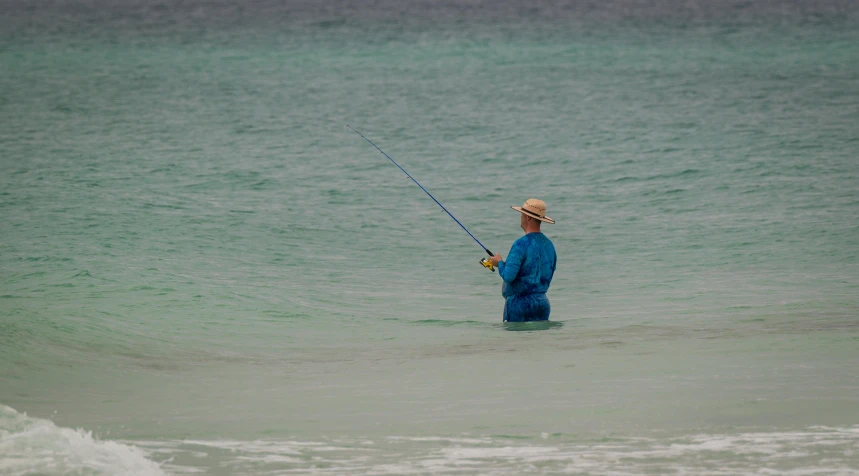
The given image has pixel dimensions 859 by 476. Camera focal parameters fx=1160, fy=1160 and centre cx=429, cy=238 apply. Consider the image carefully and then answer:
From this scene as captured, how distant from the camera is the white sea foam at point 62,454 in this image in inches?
158

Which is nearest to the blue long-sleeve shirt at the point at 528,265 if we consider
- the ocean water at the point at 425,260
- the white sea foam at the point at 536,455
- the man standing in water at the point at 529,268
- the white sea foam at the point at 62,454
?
the man standing in water at the point at 529,268

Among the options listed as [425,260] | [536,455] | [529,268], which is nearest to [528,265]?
[529,268]

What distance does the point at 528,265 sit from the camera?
263 inches

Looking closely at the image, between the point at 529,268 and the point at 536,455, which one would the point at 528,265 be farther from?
the point at 536,455

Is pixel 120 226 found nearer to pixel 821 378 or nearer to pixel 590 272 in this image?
pixel 590 272

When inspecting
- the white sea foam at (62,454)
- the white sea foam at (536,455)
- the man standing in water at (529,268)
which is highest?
the man standing in water at (529,268)

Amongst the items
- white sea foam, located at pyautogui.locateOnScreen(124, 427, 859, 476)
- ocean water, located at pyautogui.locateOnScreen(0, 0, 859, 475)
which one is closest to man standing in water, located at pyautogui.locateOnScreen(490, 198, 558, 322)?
ocean water, located at pyautogui.locateOnScreen(0, 0, 859, 475)

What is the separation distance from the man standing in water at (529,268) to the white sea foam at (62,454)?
2.83m

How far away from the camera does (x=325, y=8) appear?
44.2 meters

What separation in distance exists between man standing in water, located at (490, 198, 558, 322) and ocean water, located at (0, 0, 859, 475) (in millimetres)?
142

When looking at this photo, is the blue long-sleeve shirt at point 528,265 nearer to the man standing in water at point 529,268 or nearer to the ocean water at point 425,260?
the man standing in water at point 529,268

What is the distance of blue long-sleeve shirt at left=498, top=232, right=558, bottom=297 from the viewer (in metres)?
6.64

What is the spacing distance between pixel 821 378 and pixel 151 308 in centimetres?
481

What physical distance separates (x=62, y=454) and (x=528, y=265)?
3.20m
